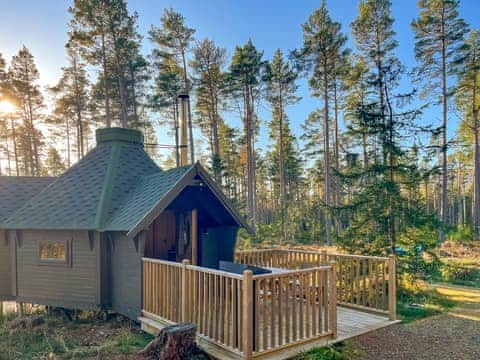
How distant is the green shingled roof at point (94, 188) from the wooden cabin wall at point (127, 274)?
0.65 m

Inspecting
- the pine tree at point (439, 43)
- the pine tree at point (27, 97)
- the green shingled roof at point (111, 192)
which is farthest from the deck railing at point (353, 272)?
the pine tree at point (27, 97)

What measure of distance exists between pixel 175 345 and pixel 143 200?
320 centimetres

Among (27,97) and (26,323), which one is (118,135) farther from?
(27,97)

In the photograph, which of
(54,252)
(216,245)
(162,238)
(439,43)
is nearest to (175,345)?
(162,238)

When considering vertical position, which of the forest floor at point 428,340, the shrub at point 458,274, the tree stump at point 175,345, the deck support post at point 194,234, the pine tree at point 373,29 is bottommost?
the shrub at point 458,274

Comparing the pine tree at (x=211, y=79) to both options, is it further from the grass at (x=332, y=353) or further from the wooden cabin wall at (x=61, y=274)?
the grass at (x=332, y=353)

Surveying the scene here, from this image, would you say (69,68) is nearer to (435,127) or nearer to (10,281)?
(10,281)

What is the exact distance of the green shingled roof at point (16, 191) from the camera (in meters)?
8.77

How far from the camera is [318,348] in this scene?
473 centimetres

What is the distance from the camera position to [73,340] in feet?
19.1

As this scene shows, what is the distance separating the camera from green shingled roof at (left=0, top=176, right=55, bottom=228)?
8.77 m

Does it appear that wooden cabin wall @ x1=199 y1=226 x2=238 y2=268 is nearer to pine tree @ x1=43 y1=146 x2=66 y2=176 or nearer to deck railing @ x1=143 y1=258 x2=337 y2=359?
deck railing @ x1=143 y1=258 x2=337 y2=359

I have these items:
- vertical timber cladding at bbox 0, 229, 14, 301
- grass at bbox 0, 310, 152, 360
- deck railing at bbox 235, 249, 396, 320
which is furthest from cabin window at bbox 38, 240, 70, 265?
deck railing at bbox 235, 249, 396, 320

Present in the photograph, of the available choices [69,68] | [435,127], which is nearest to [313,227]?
[435,127]
